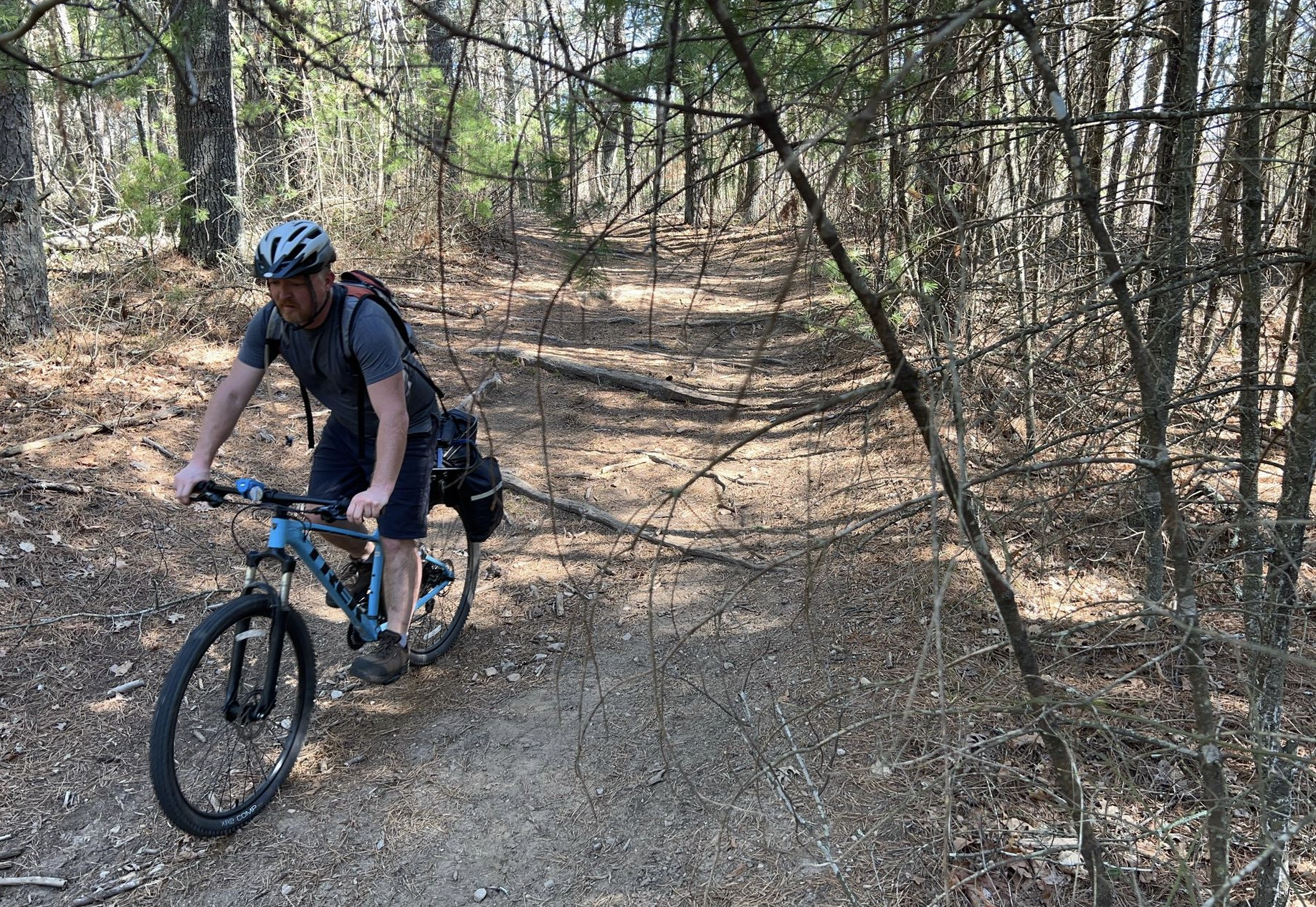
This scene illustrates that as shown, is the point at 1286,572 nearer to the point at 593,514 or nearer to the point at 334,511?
the point at 334,511

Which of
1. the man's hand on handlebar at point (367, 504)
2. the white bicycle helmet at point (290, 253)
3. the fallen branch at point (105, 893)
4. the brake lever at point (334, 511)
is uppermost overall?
the white bicycle helmet at point (290, 253)

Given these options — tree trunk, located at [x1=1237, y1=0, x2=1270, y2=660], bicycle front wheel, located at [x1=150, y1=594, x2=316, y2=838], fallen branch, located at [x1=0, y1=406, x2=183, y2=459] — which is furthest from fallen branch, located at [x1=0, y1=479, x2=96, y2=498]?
tree trunk, located at [x1=1237, y1=0, x2=1270, y2=660]

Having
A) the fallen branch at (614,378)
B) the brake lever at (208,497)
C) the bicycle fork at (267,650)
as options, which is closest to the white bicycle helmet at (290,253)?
the brake lever at (208,497)

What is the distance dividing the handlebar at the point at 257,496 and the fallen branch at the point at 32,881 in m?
1.32

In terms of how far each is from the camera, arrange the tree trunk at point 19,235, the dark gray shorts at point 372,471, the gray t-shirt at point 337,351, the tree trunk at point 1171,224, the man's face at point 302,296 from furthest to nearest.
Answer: the tree trunk at point 19,235, the dark gray shorts at point 372,471, the gray t-shirt at point 337,351, the man's face at point 302,296, the tree trunk at point 1171,224

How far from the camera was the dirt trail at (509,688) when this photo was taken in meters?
2.86

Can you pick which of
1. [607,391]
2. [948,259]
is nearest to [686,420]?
[607,391]

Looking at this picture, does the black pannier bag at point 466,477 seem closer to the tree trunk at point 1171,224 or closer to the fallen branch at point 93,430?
the tree trunk at point 1171,224

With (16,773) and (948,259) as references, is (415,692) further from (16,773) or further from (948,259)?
(948,259)

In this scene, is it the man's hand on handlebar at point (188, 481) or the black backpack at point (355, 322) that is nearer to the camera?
the man's hand on handlebar at point (188, 481)

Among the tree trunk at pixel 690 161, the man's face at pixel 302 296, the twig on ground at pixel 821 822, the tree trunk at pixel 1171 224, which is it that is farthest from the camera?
the man's face at pixel 302 296

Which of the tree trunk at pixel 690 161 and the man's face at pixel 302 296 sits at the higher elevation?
the tree trunk at pixel 690 161

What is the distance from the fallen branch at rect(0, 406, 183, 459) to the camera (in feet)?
16.3

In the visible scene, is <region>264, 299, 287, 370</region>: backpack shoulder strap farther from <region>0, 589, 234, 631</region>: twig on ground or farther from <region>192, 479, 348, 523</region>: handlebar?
<region>0, 589, 234, 631</region>: twig on ground
